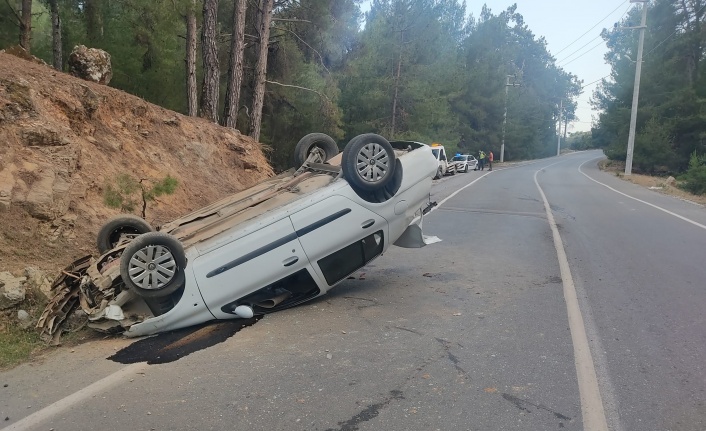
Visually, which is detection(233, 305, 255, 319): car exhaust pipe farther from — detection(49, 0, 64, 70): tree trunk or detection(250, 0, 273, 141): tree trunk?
detection(49, 0, 64, 70): tree trunk

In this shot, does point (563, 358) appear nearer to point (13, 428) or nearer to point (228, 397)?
point (228, 397)

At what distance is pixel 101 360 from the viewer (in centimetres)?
471

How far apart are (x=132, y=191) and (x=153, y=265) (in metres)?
5.09

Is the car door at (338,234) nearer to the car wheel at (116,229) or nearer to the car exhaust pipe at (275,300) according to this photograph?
the car exhaust pipe at (275,300)

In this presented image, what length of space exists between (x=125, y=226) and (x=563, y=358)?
5113mm

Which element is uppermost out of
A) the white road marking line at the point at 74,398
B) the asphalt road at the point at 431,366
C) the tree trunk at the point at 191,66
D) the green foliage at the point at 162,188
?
the tree trunk at the point at 191,66

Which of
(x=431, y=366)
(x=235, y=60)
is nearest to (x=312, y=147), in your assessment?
(x=431, y=366)

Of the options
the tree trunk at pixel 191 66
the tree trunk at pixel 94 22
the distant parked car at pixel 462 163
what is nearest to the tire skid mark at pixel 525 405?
the tree trunk at pixel 191 66

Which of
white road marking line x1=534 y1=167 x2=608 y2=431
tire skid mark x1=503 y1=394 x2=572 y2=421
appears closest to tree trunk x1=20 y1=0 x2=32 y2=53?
white road marking line x1=534 y1=167 x2=608 y2=431

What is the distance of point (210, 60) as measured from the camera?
14320mm

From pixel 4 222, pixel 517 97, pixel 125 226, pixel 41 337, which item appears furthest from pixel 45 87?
pixel 517 97

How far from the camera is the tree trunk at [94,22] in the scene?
18562 mm

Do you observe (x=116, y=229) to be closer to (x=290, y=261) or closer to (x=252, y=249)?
(x=252, y=249)

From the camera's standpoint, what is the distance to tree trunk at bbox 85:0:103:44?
18.6 metres
